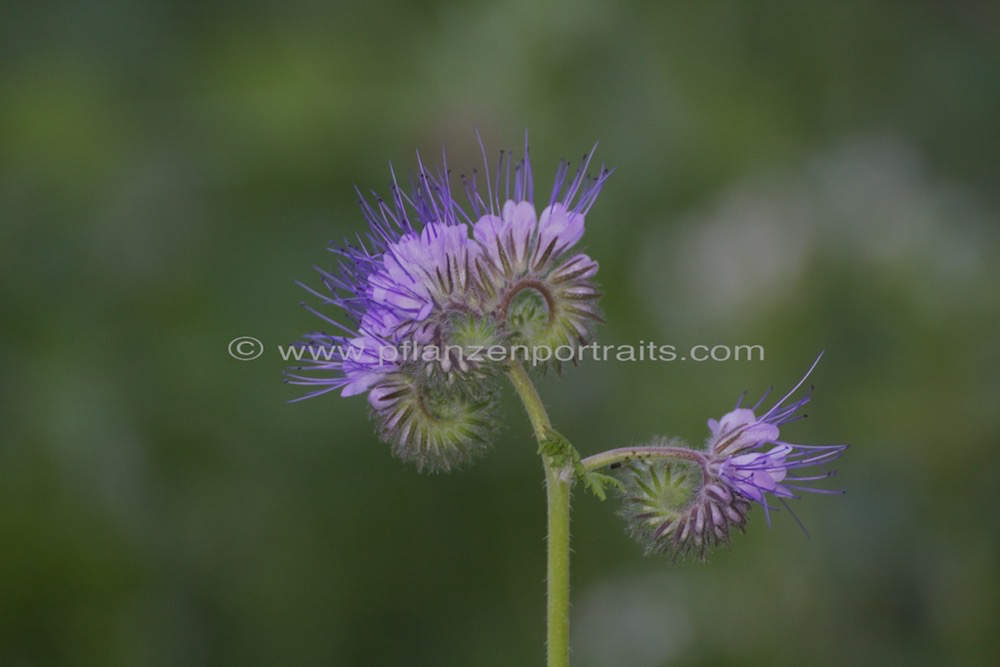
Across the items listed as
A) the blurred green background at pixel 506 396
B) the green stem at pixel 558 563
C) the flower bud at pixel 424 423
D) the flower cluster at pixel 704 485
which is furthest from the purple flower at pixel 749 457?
the blurred green background at pixel 506 396

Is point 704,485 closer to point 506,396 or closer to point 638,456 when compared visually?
point 638,456

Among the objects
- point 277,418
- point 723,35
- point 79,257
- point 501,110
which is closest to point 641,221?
point 501,110

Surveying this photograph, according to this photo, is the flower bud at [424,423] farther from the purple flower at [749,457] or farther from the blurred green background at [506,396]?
the blurred green background at [506,396]

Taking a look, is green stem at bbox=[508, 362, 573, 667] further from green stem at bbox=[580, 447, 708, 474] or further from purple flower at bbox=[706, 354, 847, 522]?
purple flower at bbox=[706, 354, 847, 522]

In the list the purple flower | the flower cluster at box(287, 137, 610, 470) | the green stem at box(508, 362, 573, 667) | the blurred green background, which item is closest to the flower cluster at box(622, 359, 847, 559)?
the purple flower

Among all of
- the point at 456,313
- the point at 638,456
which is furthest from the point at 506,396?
the point at 638,456

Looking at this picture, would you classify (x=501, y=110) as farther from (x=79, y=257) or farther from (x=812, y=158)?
(x=79, y=257)
